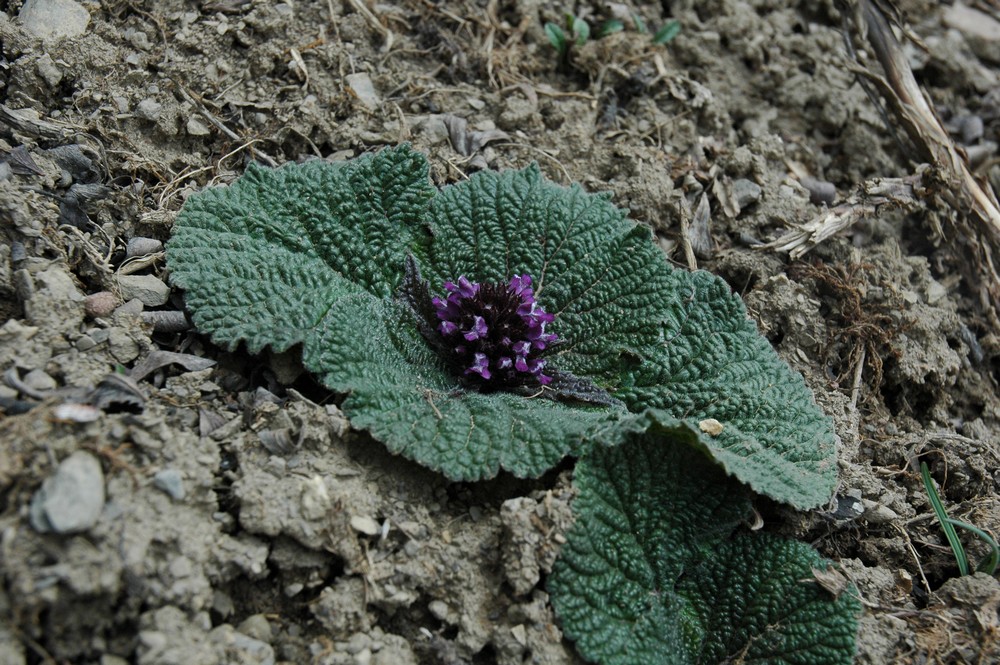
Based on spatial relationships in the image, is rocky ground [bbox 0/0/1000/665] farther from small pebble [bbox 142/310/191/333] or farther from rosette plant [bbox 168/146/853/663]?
rosette plant [bbox 168/146/853/663]

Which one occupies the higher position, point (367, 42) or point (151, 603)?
point (367, 42)

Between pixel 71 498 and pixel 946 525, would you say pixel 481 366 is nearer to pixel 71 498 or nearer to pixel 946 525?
pixel 71 498

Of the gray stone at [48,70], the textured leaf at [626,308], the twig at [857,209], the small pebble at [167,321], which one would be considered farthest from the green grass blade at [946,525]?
the gray stone at [48,70]

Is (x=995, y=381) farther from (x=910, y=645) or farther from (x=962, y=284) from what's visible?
(x=910, y=645)

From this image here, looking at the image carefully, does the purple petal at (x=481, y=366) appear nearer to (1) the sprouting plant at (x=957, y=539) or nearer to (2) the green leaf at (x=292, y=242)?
(2) the green leaf at (x=292, y=242)

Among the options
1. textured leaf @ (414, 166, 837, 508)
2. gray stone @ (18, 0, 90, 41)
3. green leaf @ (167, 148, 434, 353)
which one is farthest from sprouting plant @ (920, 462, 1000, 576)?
gray stone @ (18, 0, 90, 41)

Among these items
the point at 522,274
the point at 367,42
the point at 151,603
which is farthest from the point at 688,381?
the point at 367,42

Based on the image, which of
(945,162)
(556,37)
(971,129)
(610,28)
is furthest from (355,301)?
(971,129)
